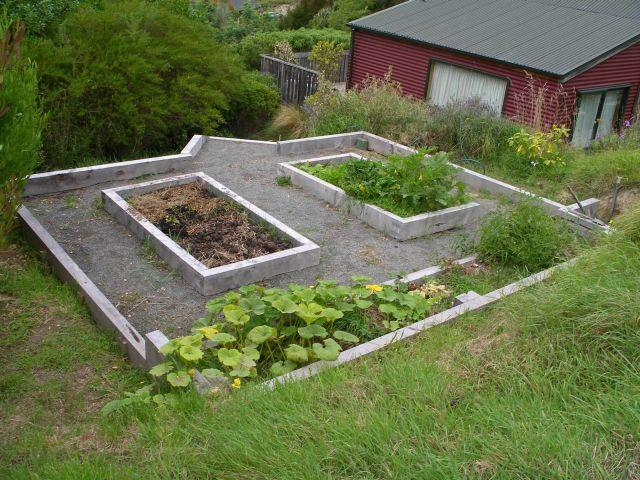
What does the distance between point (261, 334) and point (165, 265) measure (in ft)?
7.99

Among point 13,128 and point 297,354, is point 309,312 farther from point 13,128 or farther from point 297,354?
point 13,128

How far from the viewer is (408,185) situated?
26.6ft

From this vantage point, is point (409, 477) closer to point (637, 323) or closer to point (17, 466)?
point (637, 323)

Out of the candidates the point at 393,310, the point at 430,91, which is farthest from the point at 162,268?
the point at 430,91

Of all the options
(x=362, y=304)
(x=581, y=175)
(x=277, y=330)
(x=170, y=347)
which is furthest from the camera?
(x=581, y=175)

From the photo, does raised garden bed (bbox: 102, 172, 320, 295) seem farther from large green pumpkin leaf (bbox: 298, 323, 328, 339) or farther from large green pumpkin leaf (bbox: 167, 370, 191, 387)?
large green pumpkin leaf (bbox: 167, 370, 191, 387)

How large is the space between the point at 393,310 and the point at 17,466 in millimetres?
3019

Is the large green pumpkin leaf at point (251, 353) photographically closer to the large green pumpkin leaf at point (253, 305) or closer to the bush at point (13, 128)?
the large green pumpkin leaf at point (253, 305)

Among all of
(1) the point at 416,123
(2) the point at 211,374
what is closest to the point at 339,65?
(1) the point at 416,123

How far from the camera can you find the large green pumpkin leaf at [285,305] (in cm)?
485

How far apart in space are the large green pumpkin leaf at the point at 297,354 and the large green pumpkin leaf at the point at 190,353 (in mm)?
623

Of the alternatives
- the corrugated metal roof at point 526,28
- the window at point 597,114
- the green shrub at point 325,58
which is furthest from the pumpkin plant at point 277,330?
the green shrub at point 325,58

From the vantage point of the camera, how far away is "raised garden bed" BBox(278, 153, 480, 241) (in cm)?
778

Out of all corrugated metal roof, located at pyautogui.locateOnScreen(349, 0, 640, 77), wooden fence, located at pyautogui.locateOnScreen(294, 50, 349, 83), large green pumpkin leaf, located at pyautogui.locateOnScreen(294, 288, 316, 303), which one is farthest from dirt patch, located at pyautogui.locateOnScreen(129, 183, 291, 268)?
wooden fence, located at pyautogui.locateOnScreen(294, 50, 349, 83)
